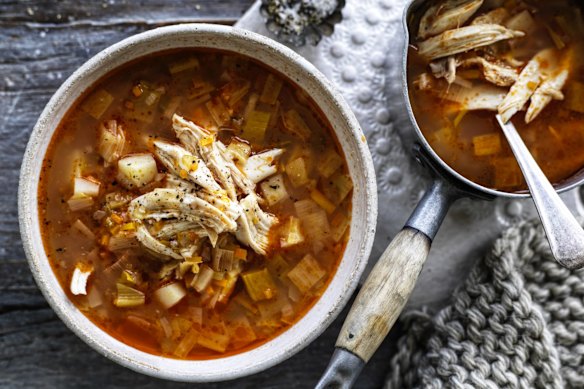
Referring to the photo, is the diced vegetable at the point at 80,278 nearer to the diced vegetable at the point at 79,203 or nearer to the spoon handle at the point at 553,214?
the diced vegetable at the point at 79,203

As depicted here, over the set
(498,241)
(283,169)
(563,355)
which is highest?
(283,169)

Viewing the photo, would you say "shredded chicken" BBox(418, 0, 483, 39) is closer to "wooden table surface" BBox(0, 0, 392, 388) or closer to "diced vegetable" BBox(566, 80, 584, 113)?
"diced vegetable" BBox(566, 80, 584, 113)

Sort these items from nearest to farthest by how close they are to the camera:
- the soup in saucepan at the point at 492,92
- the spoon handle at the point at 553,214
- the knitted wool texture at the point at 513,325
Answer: the spoon handle at the point at 553,214 < the soup in saucepan at the point at 492,92 < the knitted wool texture at the point at 513,325

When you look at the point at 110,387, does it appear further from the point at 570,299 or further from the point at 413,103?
the point at 570,299

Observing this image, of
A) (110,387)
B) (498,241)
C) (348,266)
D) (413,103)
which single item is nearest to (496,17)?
(413,103)

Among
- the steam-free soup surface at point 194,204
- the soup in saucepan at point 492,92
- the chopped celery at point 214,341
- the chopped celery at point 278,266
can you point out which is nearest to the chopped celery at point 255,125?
the steam-free soup surface at point 194,204

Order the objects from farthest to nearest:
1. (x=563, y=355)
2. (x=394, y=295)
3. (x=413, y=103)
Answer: (x=563, y=355), (x=413, y=103), (x=394, y=295)
